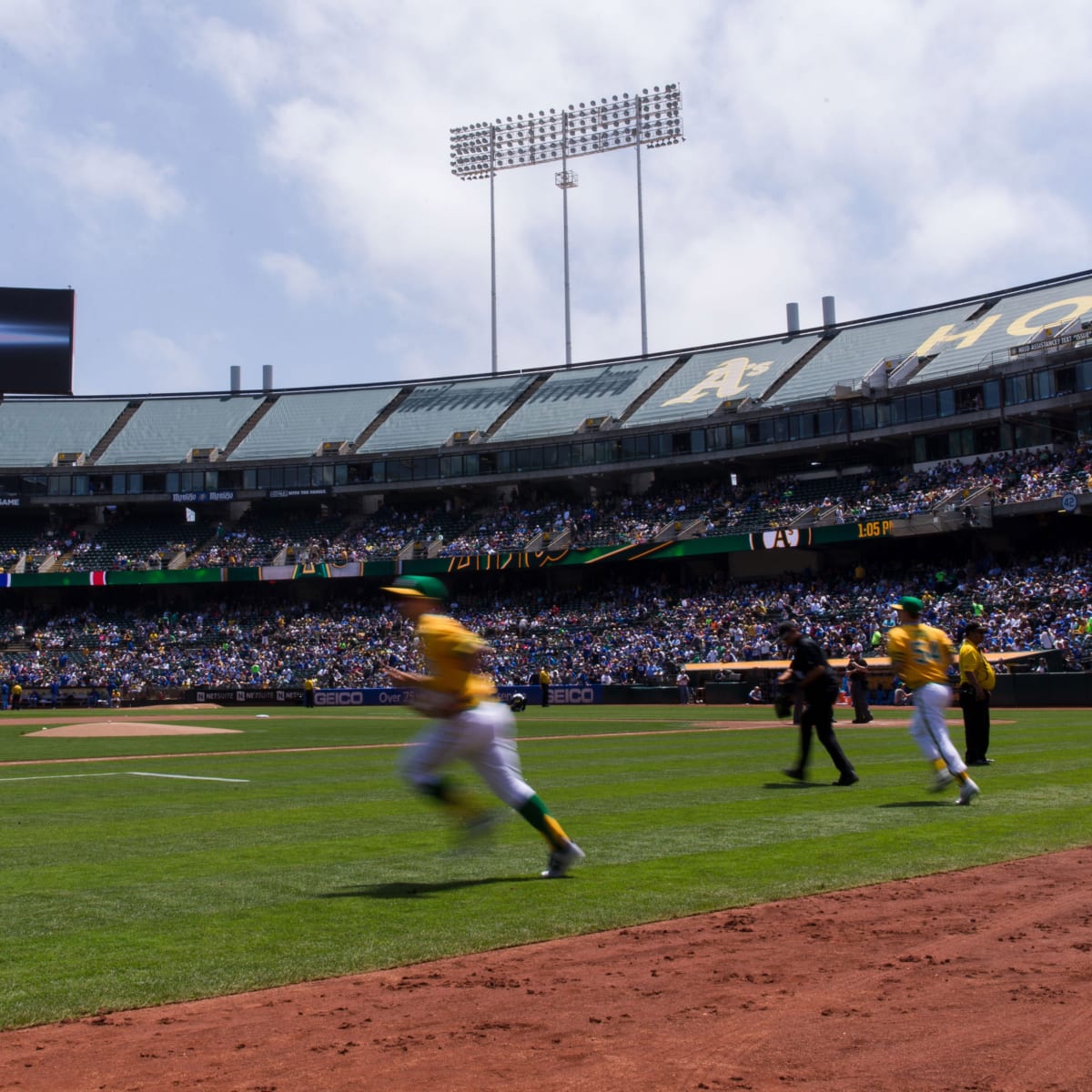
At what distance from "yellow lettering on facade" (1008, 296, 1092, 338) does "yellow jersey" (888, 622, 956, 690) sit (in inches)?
1900

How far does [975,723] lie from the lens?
1557 cm

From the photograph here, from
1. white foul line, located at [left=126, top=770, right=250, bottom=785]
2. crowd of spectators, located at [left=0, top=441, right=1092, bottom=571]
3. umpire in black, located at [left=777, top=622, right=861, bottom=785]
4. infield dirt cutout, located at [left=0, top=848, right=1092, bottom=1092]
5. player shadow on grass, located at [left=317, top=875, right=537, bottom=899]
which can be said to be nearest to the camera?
infield dirt cutout, located at [left=0, top=848, right=1092, bottom=1092]

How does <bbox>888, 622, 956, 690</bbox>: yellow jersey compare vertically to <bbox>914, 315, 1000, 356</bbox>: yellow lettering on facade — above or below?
below

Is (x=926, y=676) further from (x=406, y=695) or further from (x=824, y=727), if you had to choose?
(x=406, y=695)

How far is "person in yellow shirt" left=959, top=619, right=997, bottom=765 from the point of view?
49.0ft

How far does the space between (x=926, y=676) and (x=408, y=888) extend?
20.2ft

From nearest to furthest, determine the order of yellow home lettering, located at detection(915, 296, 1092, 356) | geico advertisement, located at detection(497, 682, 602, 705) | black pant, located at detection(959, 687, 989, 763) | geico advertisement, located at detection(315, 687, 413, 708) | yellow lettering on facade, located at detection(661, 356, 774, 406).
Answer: black pant, located at detection(959, 687, 989, 763) → geico advertisement, located at detection(497, 682, 602, 705) → geico advertisement, located at detection(315, 687, 413, 708) → yellow home lettering, located at detection(915, 296, 1092, 356) → yellow lettering on facade, located at detection(661, 356, 774, 406)

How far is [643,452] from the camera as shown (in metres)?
65.6

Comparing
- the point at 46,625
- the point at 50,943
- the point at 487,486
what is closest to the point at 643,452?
the point at 487,486

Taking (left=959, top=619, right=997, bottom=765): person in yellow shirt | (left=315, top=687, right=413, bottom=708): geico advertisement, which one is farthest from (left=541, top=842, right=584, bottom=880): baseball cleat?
(left=315, top=687, right=413, bottom=708): geico advertisement

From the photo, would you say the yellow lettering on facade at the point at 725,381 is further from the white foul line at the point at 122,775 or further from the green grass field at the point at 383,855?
the white foul line at the point at 122,775

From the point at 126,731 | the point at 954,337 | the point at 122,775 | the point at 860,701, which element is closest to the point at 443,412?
the point at 954,337

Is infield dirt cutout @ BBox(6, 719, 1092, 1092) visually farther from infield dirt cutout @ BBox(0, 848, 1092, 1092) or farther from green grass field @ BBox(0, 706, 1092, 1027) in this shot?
green grass field @ BBox(0, 706, 1092, 1027)

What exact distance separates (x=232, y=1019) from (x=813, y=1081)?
91.9 inches
